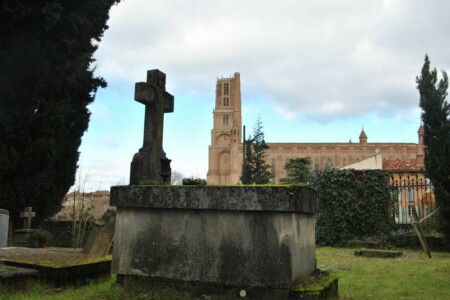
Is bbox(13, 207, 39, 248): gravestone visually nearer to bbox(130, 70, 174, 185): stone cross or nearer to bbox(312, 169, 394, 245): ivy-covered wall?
bbox(130, 70, 174, 185): stone cross

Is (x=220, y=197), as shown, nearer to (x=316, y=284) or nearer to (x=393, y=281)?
(x=316, y=284)

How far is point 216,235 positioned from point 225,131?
110 metres

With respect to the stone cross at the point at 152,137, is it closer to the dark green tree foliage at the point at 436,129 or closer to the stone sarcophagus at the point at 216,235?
the stone sarcophagus at the point at 216,235

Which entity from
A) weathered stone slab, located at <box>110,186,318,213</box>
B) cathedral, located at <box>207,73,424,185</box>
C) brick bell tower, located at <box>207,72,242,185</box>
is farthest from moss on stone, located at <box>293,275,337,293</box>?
brick bell tower, located at <box>207,72,242,185</box>

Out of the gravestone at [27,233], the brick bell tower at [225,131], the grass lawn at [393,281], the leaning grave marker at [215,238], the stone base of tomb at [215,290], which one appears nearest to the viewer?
the stone base of tomb at [215,290]

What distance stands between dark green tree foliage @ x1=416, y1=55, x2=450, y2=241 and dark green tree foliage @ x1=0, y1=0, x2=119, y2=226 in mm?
11892

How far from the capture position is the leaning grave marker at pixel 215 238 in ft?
14.0

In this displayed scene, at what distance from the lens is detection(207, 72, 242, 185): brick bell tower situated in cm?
10219

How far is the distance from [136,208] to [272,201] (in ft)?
5.62

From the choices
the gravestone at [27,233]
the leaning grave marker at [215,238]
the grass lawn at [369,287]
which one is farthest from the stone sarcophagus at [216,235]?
the gravestone at [27,233]

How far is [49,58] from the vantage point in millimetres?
11523

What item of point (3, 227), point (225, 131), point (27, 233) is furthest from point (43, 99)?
point (225, 131)

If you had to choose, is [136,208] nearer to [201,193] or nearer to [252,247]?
[201,193]

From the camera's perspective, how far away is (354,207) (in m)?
16.3
